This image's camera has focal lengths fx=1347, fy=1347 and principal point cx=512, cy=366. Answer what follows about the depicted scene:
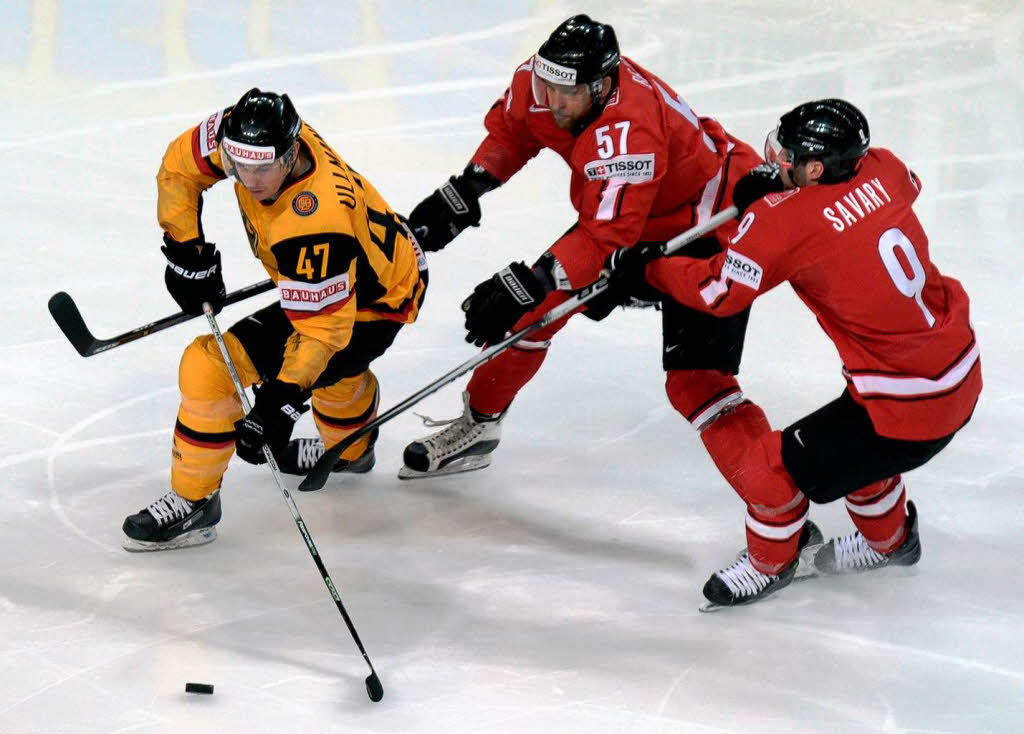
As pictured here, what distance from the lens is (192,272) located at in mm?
3076

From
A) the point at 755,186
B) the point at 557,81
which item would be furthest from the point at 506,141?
the point at 755,186

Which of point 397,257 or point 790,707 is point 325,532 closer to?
point 397,257

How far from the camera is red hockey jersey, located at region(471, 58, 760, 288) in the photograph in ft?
9.61

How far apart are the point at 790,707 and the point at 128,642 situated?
52.7 inches

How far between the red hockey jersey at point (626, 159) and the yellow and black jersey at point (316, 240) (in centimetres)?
39

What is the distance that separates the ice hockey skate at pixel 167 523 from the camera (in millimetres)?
3055

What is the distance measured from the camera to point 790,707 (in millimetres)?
2658

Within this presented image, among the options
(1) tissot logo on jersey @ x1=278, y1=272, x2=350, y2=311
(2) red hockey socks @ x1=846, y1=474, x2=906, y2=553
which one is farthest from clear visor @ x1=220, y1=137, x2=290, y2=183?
(2) red hockey socks @ x1=846, y1=474, x2=906, y2=553

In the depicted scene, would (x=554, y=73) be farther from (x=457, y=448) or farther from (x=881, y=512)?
(x=881, y=512)

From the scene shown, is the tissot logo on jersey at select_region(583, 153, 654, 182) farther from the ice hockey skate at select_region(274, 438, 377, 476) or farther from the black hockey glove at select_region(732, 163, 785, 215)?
the ice hockey skate at select_region(274, 438, 377, 476)

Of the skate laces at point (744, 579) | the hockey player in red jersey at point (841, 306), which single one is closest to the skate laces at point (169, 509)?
the hockey player in red jersey at point (841, 306)

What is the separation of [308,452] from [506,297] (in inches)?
33.5

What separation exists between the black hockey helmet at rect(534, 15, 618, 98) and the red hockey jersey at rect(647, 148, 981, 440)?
0.49m

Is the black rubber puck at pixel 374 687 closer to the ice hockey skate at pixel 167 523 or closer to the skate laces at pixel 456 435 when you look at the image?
the ice hockey skate at pixel 167 523
